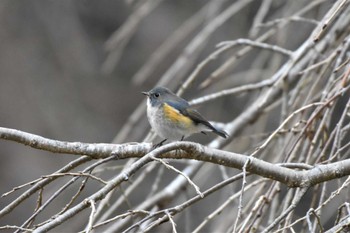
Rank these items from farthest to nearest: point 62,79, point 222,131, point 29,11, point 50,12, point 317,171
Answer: point 62,79 → point 29,11 → point 50,12 → point 222,131 → point 317,171

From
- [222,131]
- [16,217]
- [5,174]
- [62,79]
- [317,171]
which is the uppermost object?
[62,79]

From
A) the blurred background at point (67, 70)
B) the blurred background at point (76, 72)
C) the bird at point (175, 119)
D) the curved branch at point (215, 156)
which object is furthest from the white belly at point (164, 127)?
the blurred background at point (67, 70)

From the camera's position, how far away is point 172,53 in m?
10.0

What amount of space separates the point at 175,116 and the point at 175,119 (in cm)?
2

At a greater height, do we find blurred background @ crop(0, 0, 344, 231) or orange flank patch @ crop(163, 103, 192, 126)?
blurred background @ crop(0, 0, 344, 231)

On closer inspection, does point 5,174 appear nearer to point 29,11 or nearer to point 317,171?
point 29,11

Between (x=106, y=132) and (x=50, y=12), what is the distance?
2.11 metres

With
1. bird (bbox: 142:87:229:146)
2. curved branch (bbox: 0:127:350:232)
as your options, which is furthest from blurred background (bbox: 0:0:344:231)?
curved branch (bbox: 0:127:350:232)

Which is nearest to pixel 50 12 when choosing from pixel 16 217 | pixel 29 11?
pixel 29 11

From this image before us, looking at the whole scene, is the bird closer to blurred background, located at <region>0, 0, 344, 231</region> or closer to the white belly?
the white belly

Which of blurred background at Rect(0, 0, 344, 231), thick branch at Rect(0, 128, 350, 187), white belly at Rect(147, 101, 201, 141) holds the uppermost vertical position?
blurred background at Rect(0, 0, 344, 231)

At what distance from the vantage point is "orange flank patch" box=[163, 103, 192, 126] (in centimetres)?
439

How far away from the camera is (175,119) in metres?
4.40

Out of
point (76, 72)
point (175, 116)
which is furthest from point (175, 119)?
point (76, 72)
